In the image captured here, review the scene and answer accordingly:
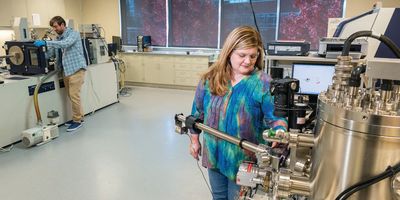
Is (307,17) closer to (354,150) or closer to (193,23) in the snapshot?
(193,23)

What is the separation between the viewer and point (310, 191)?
1.80 feet

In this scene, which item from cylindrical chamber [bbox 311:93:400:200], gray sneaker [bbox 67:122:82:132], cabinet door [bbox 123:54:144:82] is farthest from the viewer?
cabinet door [bbox 123:54:144:82]

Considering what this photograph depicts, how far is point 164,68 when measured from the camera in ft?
21.7

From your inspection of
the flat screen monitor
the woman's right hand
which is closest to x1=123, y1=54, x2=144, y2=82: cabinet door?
the flat screen monitor

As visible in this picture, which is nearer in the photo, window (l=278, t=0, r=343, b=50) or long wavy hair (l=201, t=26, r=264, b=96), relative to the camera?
long wavy hair (l=201, t=26, r=264, b=96)

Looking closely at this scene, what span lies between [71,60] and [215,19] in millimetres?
3523

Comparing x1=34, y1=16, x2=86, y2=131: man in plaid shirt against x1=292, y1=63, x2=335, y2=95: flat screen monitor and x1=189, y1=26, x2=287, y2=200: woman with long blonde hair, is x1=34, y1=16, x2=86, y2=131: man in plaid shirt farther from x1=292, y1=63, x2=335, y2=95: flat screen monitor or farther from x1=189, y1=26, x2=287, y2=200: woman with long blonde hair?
x1=189, y1=26, x2=287, y2=200: woman with long blonde hair

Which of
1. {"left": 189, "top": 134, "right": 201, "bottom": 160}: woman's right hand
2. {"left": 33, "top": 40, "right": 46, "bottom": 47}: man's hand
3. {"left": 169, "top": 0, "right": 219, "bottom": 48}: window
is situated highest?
{"left": 169, "top": 0, "right": 219, "bottom": 48}: window

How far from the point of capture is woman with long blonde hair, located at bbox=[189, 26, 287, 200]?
3.99 ft

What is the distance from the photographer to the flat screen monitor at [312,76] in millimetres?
2461

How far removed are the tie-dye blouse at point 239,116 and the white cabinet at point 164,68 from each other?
16.4 feet

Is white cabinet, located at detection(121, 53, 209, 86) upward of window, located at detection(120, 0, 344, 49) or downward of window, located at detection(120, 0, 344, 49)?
downward

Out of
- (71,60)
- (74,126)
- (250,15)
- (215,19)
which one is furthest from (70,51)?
(250,15)

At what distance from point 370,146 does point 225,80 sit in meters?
0.89
